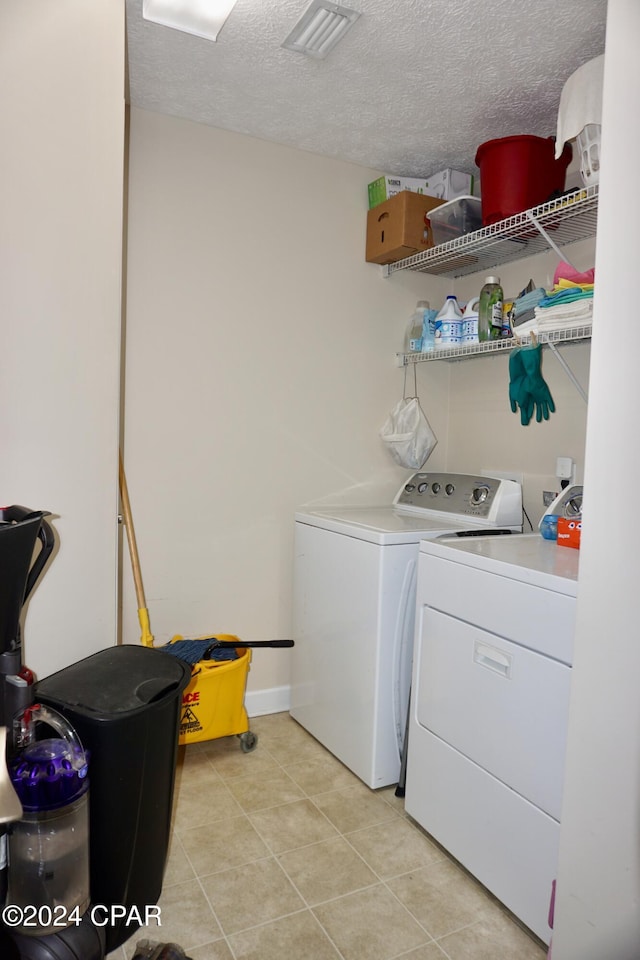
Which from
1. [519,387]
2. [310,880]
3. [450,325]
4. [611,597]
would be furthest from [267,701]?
[611,597]

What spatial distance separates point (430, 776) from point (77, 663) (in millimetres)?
1055

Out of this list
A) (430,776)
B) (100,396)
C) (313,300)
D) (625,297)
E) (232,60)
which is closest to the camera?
(625,297)

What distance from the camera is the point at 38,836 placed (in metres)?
1.22

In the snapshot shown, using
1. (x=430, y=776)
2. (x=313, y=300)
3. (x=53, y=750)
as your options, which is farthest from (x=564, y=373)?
(x=53, y=750)

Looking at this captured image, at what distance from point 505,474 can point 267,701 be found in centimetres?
141

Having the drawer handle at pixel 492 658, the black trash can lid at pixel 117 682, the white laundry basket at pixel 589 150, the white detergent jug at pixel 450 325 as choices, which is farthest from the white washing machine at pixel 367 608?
the white laundry basket at pixel 589 150

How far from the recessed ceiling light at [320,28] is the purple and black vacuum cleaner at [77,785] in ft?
5.08

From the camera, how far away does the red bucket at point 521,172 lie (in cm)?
209

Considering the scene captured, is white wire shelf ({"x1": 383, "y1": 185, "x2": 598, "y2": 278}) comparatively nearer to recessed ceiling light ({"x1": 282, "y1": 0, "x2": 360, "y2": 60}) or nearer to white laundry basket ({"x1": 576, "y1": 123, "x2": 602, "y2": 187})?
white laundry basket ({"x1": 576, "y1": 123, "x2": 602, "y2": 187})

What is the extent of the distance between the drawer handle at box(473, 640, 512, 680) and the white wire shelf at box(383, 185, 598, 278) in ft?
4.37

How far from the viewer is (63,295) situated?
1.57 metres

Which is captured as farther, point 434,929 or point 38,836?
point 434,929

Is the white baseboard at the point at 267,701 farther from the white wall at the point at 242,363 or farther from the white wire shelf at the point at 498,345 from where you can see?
the white wire shelf at the point at 498,345

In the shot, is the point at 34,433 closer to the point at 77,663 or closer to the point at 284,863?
the point at 77,663
